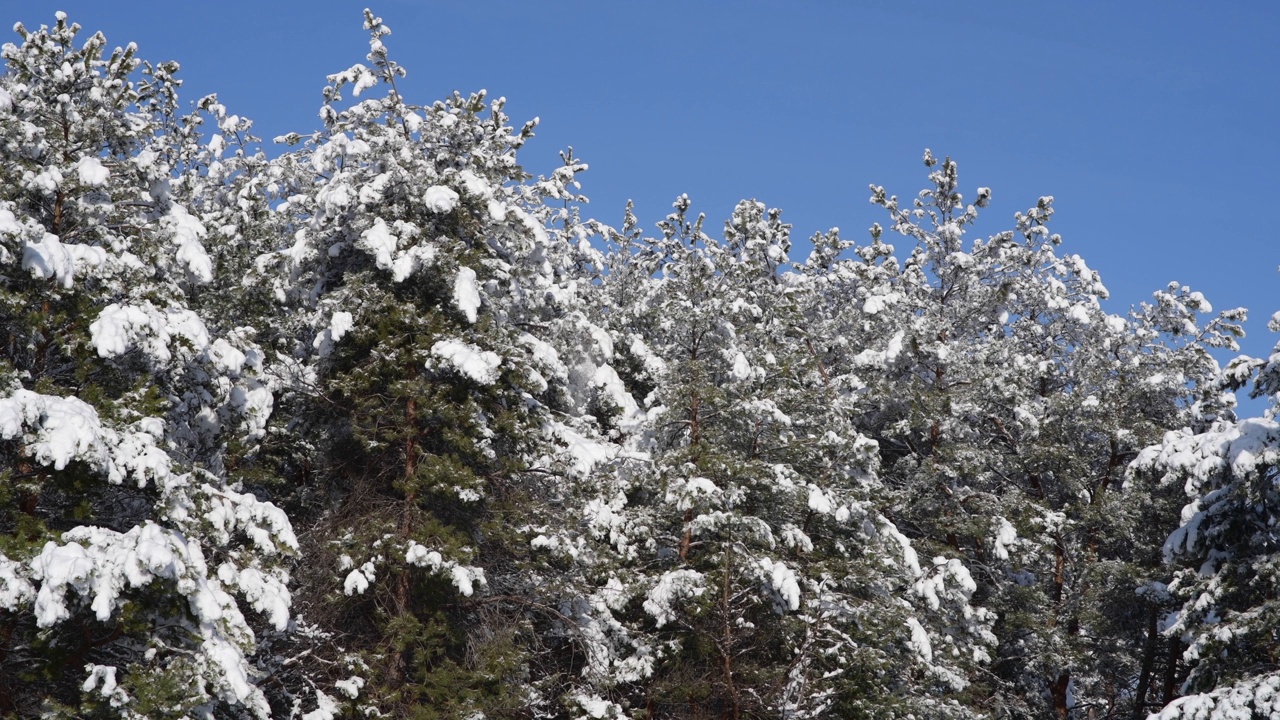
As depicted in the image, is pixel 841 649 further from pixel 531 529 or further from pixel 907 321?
pixel 907 321

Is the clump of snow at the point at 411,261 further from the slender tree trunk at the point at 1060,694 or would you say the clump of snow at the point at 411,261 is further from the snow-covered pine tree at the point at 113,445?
the slender tree trunk at the point at 1060,694

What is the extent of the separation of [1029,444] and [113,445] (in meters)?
17.8

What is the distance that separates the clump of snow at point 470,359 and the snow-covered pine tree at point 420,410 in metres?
0.03

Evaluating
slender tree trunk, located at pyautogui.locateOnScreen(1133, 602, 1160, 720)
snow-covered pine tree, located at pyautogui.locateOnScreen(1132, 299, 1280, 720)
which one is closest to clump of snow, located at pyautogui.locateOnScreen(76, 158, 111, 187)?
snow-covered pine tree, located at pyautogui.locateOnScreen(1132, 299, 1280, 720)

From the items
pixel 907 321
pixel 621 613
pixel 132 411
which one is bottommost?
pixel 132 411

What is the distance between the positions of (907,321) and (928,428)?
244 cm

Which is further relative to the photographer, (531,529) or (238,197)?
(238,197)

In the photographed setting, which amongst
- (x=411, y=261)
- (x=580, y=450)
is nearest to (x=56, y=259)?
(x=411, y=261)

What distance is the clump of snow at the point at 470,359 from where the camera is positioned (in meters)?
16.2

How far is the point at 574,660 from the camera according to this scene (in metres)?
19.0

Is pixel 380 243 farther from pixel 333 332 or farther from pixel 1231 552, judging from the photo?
pixel 1231 552

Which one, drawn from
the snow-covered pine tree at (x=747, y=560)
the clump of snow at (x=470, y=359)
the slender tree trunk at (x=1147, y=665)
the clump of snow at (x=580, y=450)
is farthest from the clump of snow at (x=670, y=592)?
the slender tree trunk at (x=1147, y=665)

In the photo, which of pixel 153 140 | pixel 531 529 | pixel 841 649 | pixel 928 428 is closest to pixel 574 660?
pixel 531 529

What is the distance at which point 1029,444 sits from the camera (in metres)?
24.0
